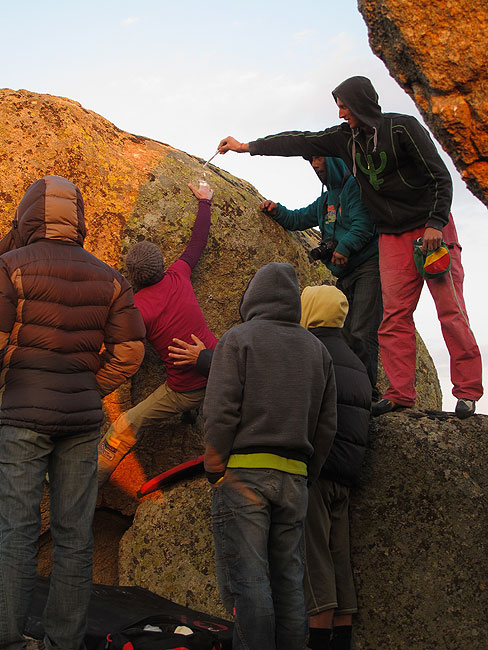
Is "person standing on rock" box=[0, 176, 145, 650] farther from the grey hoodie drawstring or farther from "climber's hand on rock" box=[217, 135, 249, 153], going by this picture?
"climber's hand on rock" box=[217, 135, 249, 153]

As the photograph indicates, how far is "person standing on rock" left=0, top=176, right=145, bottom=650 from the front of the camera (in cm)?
375

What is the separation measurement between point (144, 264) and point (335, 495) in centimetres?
243

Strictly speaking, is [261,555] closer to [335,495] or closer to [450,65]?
[335,495]

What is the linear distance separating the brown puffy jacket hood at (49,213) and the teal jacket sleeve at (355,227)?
9.51 feet

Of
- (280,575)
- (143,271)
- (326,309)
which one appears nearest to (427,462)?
(326,309)

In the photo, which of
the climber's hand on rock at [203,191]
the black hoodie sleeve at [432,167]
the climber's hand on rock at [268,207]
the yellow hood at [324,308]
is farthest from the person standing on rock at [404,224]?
the climber's hand on rock at [203,191]

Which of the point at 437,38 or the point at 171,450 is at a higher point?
the point at 437,38

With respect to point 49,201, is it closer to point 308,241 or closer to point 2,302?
point 2,302

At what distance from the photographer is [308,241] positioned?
8023 mm

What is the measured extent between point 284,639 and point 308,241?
16.9 ft

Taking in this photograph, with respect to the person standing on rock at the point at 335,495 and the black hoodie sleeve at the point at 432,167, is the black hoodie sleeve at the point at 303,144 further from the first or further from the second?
the person standing on rock at the point at 335,495

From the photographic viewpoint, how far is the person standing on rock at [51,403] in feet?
12.3

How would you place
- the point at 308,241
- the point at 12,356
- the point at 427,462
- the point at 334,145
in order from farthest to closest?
the point at 308,241
the point at 334,145
the point at 427,462
the point at 12,356

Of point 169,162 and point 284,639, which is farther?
point 169,162
